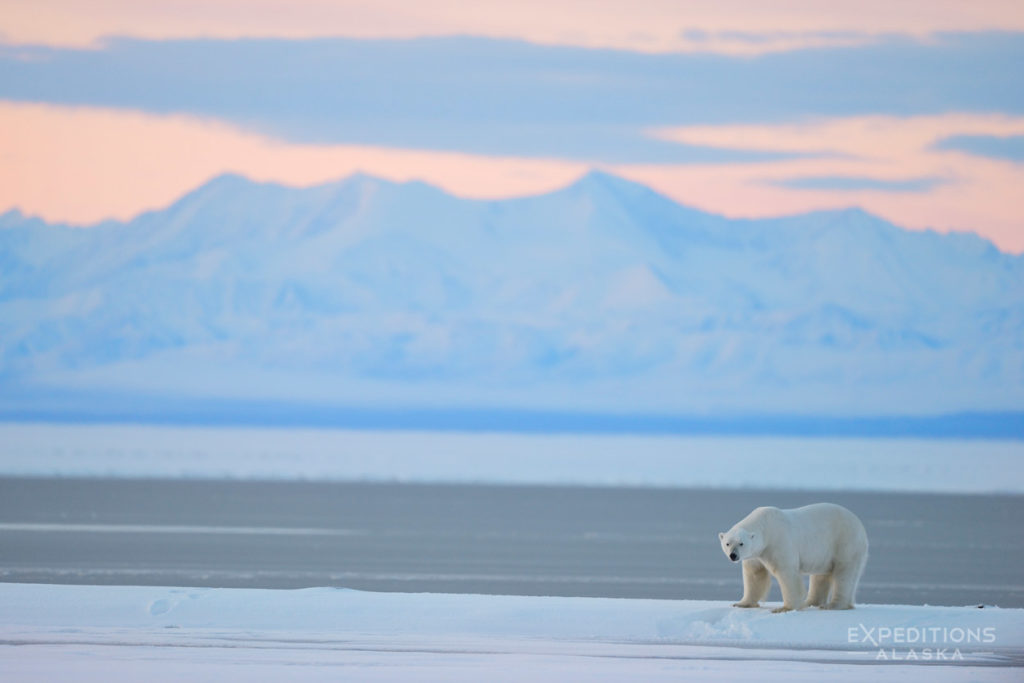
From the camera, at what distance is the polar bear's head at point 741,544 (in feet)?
37.7

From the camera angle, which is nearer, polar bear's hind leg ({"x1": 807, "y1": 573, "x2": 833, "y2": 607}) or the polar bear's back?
the polar bear's back

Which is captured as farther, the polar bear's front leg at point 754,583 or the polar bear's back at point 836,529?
the polar bear's front leg at point 754,583

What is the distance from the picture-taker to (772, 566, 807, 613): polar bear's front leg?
11.9 m

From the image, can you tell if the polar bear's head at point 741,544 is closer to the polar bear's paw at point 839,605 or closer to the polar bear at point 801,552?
the polar bear at point 801,552

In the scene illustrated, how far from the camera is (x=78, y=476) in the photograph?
2250 inches

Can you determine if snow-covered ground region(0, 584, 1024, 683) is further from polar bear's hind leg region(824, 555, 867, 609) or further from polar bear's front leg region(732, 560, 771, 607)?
polar bear's front leg region(732, 560, 771, 607)

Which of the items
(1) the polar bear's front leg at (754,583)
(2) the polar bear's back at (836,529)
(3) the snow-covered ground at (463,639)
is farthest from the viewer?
(1) the polar bear's front leg at (754,583)

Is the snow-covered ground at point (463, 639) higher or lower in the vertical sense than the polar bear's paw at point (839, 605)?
lower

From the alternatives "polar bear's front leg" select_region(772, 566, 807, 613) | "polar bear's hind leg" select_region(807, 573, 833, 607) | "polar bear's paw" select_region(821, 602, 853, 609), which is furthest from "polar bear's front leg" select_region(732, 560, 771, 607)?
"polar bear's paw" select_region(821, 602, 853, 609)

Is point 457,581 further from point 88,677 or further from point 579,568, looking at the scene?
point 88,677

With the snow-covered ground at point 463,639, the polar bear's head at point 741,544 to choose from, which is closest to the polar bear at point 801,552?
the polar bear's head at point 741,544

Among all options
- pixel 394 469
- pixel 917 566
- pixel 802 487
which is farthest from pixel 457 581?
pixel 394 469

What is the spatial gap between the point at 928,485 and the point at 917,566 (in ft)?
128

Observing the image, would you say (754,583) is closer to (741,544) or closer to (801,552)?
(801,552)
